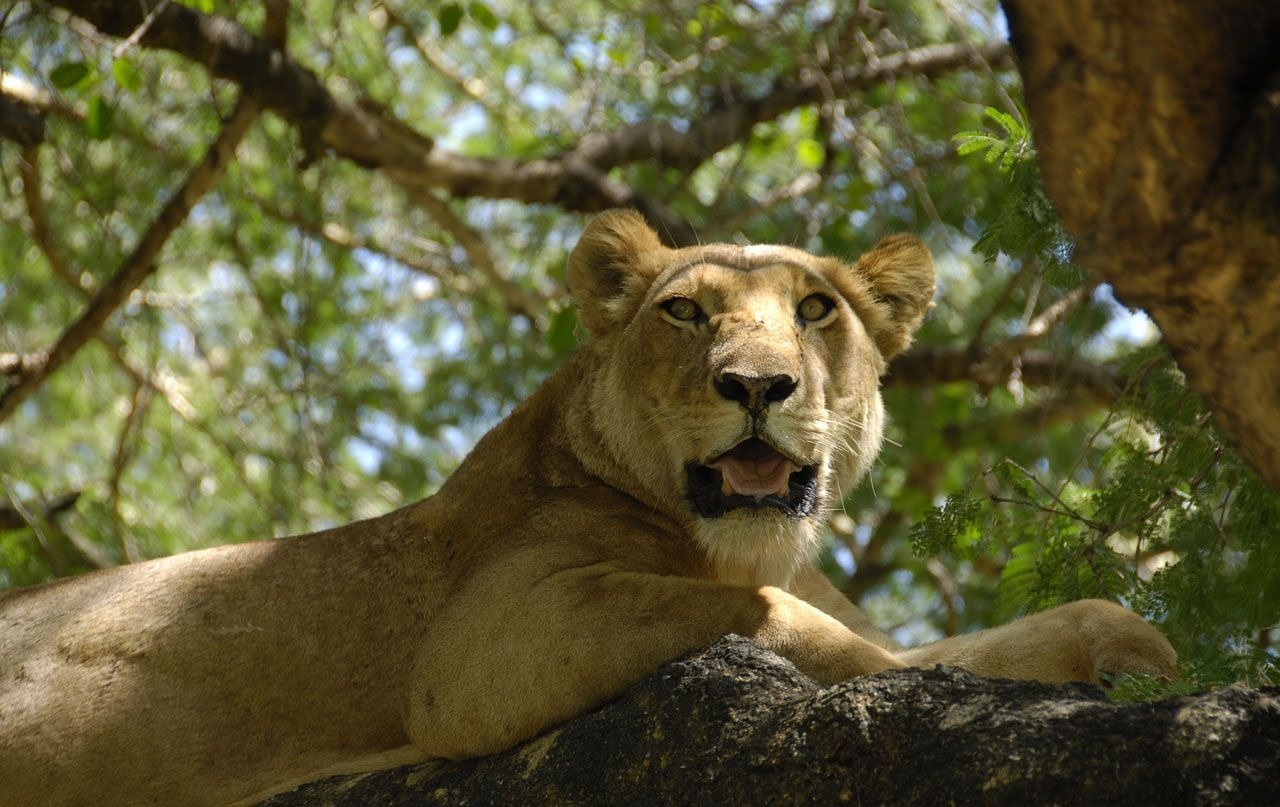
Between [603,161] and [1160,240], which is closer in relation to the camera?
[1160,240]

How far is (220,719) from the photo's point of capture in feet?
16.0

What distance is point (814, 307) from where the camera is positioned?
18.5 feet

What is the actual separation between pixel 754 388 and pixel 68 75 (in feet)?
12.9

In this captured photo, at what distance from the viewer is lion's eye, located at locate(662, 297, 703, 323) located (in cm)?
543

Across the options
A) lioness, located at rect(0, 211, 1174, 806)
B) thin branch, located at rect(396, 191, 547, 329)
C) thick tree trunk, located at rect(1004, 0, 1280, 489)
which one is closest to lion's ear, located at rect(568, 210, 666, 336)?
lioness, located at rect(0, 211, 1174, 806)

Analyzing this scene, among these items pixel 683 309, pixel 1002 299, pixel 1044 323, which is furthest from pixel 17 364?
pixel 1044 323

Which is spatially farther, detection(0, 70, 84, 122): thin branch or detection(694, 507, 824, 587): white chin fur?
detection(0, 70, 84, 122): thin branch

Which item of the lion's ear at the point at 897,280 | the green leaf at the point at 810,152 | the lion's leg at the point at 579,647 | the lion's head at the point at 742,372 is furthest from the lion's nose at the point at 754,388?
the green leaf at the point at 810,152

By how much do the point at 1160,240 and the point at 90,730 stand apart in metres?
3.70

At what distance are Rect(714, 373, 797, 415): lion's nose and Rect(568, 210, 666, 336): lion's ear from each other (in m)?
1.20

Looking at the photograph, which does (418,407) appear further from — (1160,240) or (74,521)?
(1160,240)

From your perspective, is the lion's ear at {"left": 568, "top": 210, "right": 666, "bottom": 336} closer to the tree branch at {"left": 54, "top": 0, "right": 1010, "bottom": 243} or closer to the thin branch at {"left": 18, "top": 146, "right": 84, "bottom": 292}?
the tree branch at {"left": 54, "top": 0, "right": 1010, "bottom": 243}

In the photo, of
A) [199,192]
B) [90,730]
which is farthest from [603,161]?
[90,730]

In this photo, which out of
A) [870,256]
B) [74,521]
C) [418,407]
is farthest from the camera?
[418,407]
